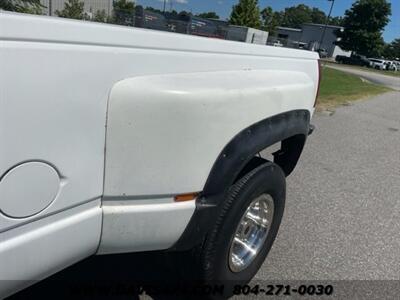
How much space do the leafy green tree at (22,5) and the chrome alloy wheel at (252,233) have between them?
4055 mm

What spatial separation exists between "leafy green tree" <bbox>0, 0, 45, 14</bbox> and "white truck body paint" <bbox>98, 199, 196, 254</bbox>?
169 inches

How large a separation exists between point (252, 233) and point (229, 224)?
0.66 meters

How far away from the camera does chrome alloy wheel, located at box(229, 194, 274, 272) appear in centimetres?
260

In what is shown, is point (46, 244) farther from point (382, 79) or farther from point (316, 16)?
point (316, 16)

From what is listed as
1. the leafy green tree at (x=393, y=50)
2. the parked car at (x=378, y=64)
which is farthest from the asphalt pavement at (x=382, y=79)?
the leafy green tree at (x=393, y=50)

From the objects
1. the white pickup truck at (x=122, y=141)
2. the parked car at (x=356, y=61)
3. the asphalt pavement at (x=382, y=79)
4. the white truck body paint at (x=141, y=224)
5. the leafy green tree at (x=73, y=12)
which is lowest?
the parked car at (x=356, y=61)

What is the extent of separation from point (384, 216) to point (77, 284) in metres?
3.17

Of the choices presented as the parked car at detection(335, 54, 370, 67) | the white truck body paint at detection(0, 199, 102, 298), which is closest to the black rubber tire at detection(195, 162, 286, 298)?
the white truck body paint at detection(0, 199, 102, 298)

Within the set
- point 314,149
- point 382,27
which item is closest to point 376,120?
point 314,149

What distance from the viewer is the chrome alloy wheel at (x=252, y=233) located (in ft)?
8.52

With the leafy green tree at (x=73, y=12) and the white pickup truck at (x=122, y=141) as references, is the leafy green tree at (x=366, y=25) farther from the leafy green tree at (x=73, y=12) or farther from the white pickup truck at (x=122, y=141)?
the white pickup truck at (x=122, y=141)

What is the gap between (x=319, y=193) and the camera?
4578 millimetres

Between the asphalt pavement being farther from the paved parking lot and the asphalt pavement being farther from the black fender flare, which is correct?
the black fender flare

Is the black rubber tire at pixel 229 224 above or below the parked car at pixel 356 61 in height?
above
